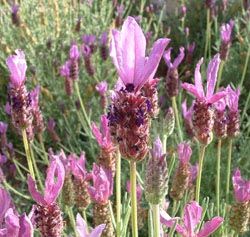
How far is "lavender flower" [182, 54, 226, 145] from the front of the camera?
3.47 ft

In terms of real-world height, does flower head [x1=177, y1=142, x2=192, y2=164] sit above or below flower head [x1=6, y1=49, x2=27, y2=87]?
below

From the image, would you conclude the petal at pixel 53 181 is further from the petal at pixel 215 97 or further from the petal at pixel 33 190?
the petal at pixel 215 97

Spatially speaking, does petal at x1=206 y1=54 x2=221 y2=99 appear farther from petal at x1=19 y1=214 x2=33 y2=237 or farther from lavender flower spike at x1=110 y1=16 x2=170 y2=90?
petal at x1=19 y1=214 x2=33 y2=237

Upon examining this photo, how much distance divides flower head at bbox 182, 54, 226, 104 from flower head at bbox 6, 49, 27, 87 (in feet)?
1.01

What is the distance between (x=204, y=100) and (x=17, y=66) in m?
0.36

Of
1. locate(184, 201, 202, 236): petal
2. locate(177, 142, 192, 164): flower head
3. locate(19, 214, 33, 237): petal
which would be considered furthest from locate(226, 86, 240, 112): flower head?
locate(19, 214, 33, 237): petal

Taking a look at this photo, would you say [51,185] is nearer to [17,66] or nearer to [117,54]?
[117,54]

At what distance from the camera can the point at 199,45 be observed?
3.99 meters

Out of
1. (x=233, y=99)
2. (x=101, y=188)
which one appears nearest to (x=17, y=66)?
(x=101, y=188)

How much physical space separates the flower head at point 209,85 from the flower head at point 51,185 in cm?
33

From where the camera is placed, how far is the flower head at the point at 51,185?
2.84 ft

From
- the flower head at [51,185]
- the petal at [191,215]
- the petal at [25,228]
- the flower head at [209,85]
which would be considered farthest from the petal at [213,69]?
the petal at [25,228]

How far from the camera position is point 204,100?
1170 mm

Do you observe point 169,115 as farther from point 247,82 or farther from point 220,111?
point 247,82
